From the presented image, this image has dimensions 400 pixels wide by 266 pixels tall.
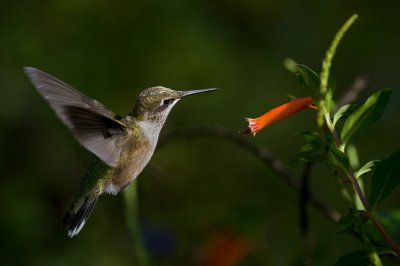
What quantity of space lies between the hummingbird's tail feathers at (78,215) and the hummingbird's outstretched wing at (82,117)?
347mm

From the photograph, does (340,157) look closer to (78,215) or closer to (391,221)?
(391,221)

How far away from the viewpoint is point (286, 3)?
254 inches

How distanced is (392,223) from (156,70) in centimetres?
365

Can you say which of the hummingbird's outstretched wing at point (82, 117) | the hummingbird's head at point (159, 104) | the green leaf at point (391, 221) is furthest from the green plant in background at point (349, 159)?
the hummingbird's head at point (159, 104)

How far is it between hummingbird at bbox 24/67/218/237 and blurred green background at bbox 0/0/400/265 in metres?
2.05

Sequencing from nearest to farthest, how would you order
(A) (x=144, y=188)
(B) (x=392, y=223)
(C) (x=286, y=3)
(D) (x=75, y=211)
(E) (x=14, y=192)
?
(B) (x=392, y=223) < (D) (x=75, y=211) < (E) (x=14, y=192) < (A) (x=144, y=188) < (C) (x=286, y=3)

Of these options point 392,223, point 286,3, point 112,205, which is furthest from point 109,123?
point 286,3

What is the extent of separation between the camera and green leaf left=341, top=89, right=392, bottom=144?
181 centimetres

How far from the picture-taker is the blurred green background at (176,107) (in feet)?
17.2

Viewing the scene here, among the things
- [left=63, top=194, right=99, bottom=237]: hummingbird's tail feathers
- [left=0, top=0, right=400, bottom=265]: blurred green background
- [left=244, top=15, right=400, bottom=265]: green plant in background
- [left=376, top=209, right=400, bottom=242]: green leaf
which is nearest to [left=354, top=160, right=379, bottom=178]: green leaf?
[left=244, top=15, right=400, bottom=265]: green plant in background

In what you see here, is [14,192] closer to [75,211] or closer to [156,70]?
[156,70]

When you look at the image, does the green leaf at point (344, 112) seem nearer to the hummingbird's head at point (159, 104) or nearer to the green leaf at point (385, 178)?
the green leaf at point (385, 178)

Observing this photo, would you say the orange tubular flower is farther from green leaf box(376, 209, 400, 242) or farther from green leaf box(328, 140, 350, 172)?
green leaf box(376, 209, 400, 242)

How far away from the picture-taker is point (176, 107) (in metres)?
5.52
